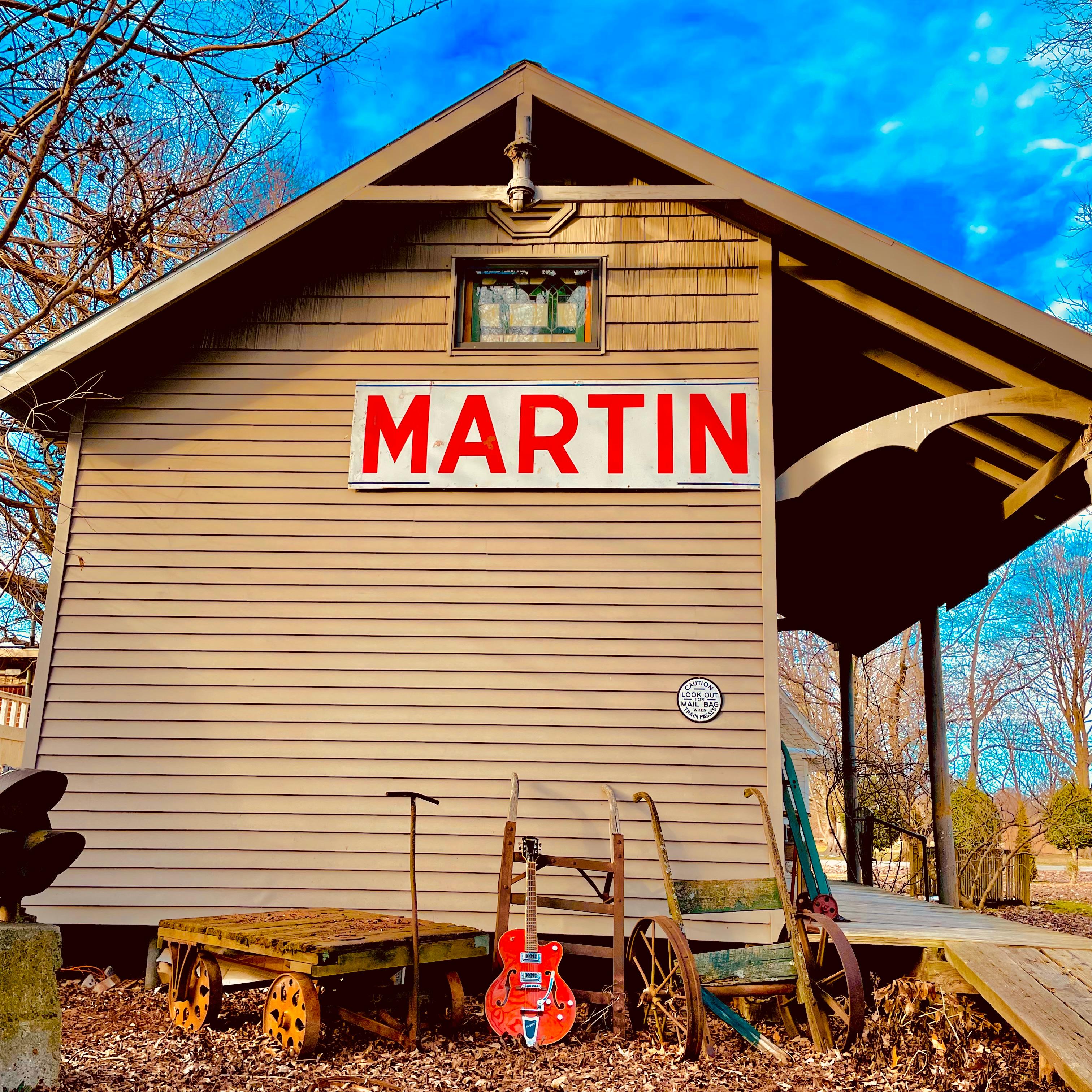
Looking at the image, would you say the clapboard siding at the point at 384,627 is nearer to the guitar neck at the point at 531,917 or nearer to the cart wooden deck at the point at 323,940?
the cart wooden deck at the point at 323,940

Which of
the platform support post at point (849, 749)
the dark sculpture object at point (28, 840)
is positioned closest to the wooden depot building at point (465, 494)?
the dark sculpture object at point (28, 840)

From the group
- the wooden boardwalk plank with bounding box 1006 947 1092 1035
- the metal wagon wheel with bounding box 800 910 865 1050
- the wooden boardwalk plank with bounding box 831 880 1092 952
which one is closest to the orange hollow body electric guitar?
the metal wagon wheel with bounding box 800 910 865 1050

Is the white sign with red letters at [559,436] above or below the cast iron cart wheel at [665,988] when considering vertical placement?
above

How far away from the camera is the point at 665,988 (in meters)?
6.06

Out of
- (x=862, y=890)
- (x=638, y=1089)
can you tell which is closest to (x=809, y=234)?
(x=638, y=1089)

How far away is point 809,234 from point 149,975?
23.7ft

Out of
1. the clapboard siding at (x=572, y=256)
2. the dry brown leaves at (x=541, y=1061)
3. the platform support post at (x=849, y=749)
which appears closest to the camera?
the dry brown leaves at (x=541, y=1061)

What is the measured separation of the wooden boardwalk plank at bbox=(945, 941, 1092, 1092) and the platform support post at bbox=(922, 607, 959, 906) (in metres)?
4.05

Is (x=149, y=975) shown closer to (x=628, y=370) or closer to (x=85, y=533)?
(x=85, y=533)

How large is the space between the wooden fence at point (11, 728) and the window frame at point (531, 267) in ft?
26.2

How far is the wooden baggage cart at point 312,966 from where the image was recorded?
5488 millimetres

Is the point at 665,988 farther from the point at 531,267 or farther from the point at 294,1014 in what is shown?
the point at 531,267

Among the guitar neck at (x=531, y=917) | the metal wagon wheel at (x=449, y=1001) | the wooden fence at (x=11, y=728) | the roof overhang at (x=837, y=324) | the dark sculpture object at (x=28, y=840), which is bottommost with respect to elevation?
the metal wagon wheel at (x=449, y=1001)

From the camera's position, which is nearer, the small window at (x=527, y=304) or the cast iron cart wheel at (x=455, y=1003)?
the cast iron cart wheel at (x=455, y=1003)
